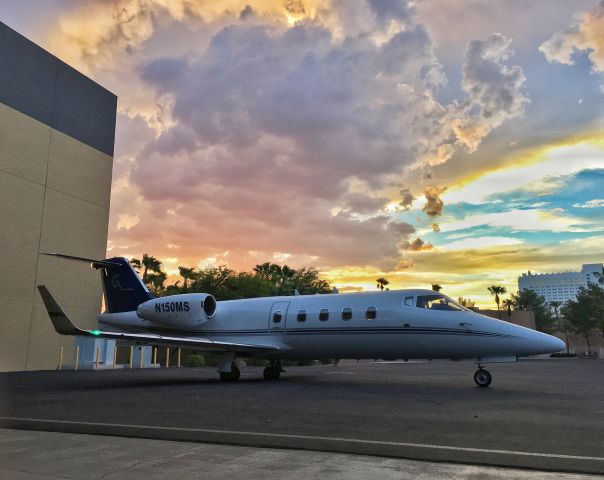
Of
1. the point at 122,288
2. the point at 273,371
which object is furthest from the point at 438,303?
the point at 122,288

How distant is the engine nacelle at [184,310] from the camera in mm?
18719

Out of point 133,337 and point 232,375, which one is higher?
point 133,337

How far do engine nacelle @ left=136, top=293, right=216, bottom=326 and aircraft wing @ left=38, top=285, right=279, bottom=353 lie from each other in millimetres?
2283

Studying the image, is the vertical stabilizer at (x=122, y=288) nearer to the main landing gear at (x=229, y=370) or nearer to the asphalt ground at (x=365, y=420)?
the main landing gear at (x=229, y=370)

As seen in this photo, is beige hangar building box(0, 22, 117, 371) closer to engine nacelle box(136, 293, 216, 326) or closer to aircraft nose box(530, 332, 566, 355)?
engine nacelle box(136, 293, 216, 326)

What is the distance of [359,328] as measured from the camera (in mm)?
15312

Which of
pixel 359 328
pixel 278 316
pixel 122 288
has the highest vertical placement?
pixel 122 288

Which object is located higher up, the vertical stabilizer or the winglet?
the vertical stabilizer

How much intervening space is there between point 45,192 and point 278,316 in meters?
17.4

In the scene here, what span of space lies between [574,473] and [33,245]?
27.7 metres

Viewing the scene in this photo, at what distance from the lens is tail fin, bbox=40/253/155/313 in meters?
20.7

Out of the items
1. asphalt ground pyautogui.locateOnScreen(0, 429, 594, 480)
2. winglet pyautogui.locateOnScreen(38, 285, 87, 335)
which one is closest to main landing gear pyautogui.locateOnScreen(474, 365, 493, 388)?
asphalt ground pyautogui.locateOnScreen(0, 429, 594, 480)

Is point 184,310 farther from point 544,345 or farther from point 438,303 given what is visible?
point 544,345

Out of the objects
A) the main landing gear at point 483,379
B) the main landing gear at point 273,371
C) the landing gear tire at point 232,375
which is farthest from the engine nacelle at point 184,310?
the main landing gear at point 483,379
